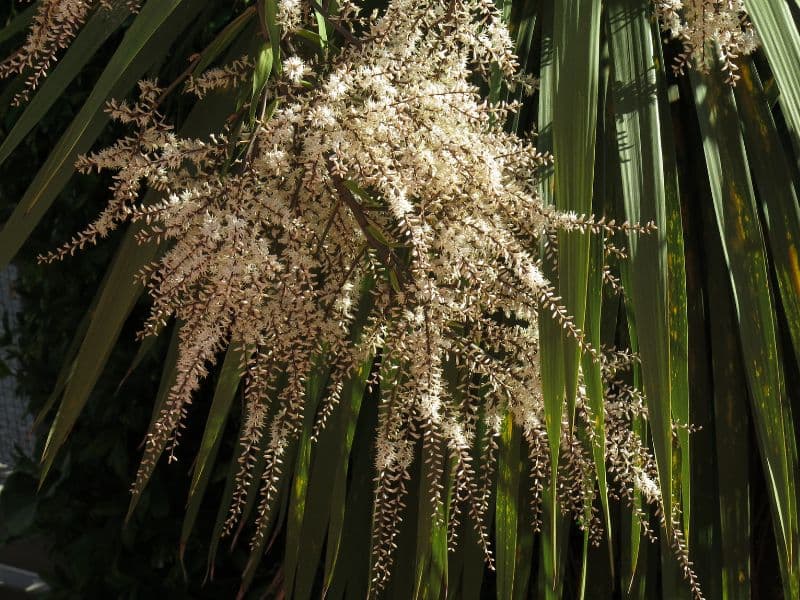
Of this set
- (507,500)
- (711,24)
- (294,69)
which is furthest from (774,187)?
(294,69)

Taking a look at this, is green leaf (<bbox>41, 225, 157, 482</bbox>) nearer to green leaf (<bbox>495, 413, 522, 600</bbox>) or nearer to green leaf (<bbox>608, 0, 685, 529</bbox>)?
green leaf (<bbox>495, 413, 522, 600</bbox>)

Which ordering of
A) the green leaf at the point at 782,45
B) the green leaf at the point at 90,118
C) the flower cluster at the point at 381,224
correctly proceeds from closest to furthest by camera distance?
1. the flower cluster at the point at 381,224
2. the green leaf at the point at 90,118
3. the green leaf at the point at 782,45

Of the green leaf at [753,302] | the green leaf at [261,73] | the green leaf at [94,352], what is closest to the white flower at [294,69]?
the green leaf at [261,73]

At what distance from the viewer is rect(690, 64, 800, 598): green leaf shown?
53.2 inches

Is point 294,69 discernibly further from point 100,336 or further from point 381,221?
point 100,336

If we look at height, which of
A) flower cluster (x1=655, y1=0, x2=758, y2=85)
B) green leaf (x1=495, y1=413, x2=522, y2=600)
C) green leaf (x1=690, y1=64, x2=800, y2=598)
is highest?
flower cluster (x1=655, y1=0, x2=758, y2=85)

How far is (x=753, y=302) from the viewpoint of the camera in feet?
4.59

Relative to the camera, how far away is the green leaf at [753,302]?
1353 mm

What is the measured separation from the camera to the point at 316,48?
152 cm

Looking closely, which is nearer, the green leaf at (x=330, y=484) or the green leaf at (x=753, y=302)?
the green leaf at (x=753, y=302)

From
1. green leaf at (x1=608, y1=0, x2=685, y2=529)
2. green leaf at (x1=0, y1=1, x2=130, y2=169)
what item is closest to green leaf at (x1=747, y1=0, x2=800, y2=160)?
green leaf at (x1=608, y1=0, x2=685, y2=529)

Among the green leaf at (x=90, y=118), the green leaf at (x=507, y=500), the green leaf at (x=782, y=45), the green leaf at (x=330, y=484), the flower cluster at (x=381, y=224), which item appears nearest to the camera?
the flower cluster at (x=381, y=224)

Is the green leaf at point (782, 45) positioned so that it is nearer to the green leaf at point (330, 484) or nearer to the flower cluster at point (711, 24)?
the flower cluster at point (711, 24)

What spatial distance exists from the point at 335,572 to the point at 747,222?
95cm
